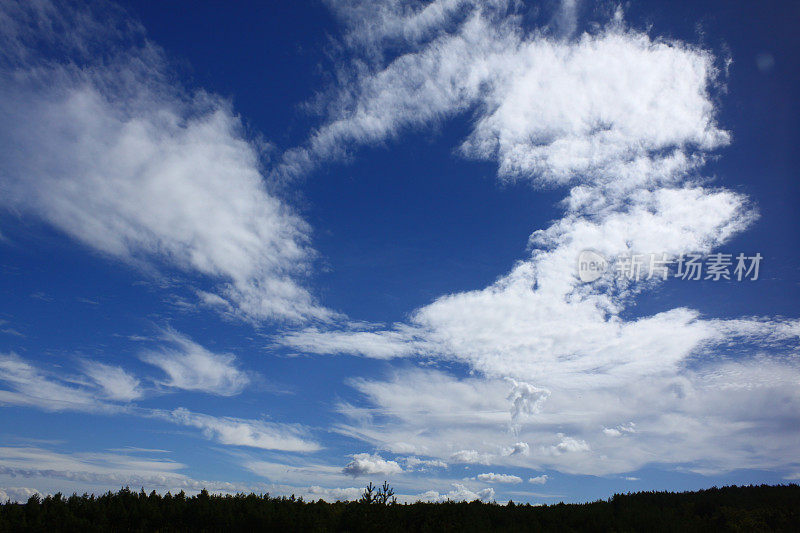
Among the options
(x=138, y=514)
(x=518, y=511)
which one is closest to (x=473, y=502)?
(x=518, y=511)

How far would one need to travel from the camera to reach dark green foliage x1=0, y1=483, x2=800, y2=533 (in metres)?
20.9

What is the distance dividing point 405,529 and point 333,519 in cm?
349

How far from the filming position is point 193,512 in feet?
79.0

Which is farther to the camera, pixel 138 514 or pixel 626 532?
pixel 138 514

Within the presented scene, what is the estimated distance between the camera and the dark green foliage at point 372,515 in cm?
2088

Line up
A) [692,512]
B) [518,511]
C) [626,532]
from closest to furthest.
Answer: [626,532], [692,512], [518,511]

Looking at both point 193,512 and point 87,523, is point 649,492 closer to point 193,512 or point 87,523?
point 193,512

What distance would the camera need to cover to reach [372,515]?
2045 centimetres

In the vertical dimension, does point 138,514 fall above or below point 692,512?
below

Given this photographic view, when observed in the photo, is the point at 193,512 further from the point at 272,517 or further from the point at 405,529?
the point at 405,529

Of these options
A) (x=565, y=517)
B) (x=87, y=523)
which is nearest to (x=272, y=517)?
(x=87, y=523)

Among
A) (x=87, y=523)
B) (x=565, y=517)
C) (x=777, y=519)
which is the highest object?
(x=777, y=519)

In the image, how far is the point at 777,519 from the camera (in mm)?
22203

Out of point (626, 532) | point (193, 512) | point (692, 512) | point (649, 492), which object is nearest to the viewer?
point (626, 532)
